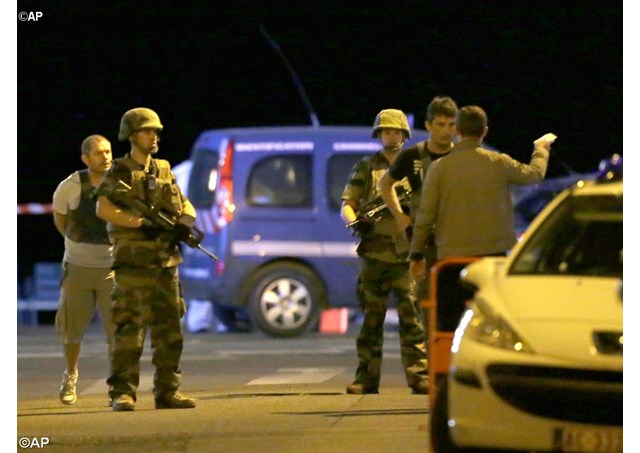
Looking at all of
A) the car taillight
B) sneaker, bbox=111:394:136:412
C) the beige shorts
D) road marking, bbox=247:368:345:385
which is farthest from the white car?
the car taillight

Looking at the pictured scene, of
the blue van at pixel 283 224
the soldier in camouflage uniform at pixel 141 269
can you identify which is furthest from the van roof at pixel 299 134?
the soldier in camouflage uniform at pixel 141 269

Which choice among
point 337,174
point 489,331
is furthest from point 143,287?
point 337,174

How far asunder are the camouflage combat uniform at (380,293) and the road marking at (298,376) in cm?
156

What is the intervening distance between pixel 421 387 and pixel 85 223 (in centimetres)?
252

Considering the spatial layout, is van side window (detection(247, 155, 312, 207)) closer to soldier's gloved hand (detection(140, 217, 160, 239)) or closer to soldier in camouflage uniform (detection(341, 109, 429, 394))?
soldier in camouflage uniform (detection(341, 109, 429, 394))

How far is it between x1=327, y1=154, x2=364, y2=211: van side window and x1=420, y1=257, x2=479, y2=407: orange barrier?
10.2m

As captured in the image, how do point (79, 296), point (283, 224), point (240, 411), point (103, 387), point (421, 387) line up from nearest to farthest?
point (240, 411), point (421, 387), point (79, 296), point (103, 387), point (283, 224)

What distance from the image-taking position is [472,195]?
9.98m

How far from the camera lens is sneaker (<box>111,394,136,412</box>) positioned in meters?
11.0

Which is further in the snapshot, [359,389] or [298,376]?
[298,376]

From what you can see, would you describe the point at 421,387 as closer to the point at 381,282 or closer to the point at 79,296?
the point at 381,282

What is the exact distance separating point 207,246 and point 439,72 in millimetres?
10302
